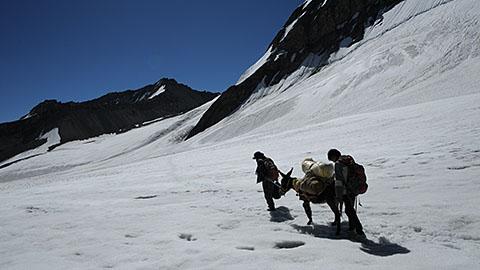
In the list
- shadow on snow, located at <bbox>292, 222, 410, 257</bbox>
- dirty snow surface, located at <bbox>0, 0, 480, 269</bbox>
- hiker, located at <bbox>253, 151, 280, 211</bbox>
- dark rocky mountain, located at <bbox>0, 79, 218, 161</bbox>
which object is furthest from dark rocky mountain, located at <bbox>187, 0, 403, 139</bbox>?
shadow on snow, located at <bbox>292, 222, 410, 257</bbox>

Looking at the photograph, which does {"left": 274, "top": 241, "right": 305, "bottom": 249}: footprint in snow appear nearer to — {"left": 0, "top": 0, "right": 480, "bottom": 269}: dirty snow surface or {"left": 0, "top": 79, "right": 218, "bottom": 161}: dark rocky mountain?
{"left": 0, "top": 0, "right": 480, "bottom": 269}: dirty snow surface

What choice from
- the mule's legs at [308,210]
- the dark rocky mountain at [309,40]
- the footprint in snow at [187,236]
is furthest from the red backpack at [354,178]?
the dark rocky mountain at [309,40]

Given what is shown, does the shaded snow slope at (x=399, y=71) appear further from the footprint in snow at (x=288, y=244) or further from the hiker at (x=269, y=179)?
the footprint in snow at (x=288, y=244)

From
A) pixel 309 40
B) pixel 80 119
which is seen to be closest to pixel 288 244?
pixel 309 40

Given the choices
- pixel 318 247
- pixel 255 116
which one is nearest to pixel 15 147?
pixel 255 116

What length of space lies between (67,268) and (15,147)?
139 m

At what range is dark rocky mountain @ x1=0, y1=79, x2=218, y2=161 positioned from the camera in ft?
431

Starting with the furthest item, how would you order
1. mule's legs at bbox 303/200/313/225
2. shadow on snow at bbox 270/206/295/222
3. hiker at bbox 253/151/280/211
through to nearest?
hiker at bbox 253/151/280/211 < shadow on snow at bbox 270/206/295/222 < mule's legs at bbox 303/200/313/225

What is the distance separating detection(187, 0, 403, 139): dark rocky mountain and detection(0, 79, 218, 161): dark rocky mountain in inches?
2299

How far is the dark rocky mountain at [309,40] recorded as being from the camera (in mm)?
69812

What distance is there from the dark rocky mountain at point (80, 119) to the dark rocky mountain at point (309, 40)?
192ft

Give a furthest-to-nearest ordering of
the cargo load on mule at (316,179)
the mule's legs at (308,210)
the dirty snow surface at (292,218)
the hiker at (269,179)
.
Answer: the hiker at (269,179) → the mule's legs at (308,210) → the cargo load on mule at (316,179) → the dirty snow surface at (292,218)

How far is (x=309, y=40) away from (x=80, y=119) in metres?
98.6

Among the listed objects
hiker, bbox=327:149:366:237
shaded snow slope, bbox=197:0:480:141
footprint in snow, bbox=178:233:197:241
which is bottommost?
footprint in snow, bbox=178:233:197:241
